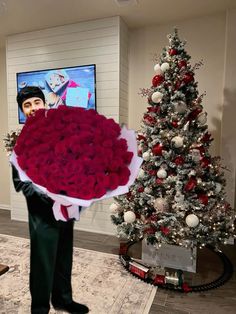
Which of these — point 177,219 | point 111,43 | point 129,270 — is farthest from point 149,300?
point 111,43

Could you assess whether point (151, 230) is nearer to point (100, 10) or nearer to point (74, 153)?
point (74, 153)

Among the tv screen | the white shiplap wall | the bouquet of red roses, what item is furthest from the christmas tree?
the bouquet of red roses

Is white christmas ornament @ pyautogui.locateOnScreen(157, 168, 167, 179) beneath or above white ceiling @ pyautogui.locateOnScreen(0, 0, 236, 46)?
beneath

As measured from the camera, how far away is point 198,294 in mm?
1921

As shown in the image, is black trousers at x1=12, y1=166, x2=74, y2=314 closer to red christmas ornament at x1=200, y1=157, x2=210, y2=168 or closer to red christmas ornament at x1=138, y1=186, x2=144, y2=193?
red christmas ornament at x1=138, y1=186, x2=144, y2=193

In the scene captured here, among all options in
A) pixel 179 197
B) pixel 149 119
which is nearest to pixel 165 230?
pixel 179 197

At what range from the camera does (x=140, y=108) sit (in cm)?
324

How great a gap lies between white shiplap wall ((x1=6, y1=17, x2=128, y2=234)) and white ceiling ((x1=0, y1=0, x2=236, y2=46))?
14cm

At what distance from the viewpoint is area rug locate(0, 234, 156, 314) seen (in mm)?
1756

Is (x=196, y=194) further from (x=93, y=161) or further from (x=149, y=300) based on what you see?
(x=93, y=161)

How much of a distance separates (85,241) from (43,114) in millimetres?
2503

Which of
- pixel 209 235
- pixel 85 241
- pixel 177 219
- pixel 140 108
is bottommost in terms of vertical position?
pixel 85 241

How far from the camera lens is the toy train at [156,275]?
6.50ft

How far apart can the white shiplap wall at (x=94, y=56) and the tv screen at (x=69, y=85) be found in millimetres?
88
